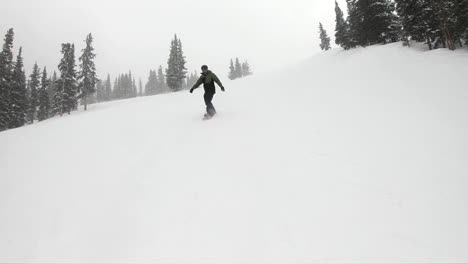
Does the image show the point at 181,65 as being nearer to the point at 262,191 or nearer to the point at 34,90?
the point at 34,90

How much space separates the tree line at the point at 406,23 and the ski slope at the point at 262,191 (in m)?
14.8

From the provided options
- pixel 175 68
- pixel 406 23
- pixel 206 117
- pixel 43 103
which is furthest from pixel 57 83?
pixel 406 23

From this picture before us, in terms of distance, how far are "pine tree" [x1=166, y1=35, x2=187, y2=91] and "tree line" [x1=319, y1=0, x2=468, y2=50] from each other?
31.3 meters

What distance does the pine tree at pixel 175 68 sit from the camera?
51750 millimetres

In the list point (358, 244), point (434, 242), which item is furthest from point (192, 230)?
point (434, 242)

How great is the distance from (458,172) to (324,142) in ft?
8.94

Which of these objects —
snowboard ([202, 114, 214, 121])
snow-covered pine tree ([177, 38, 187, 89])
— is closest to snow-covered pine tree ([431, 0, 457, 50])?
snowboard ([202, 114, 214, 121])

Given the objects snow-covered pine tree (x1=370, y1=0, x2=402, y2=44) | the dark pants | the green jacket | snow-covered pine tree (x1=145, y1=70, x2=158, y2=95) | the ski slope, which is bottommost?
the ski slope

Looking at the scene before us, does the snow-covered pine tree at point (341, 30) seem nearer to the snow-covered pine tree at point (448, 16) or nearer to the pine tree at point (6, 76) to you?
the snow-covered pine tree at point (448, 16)

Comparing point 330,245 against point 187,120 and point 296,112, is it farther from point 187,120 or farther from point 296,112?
point 187,120

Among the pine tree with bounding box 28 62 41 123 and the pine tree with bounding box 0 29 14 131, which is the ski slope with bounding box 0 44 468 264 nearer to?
the pine tree with bounding box 0 29 14 131

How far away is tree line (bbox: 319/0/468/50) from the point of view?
1891 centimetres

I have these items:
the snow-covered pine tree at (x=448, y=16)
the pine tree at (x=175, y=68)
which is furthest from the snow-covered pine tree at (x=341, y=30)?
the pine tree at (x=175, y=68)

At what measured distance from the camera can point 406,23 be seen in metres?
24.0
